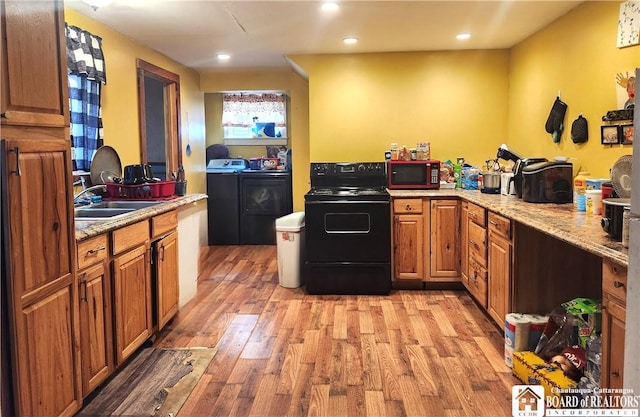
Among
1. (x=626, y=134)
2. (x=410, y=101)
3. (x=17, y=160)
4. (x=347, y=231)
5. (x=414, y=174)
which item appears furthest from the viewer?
(x=410, y=101)

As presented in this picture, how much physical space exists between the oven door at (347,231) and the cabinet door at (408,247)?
0.14 metres

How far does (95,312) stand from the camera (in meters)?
2.40

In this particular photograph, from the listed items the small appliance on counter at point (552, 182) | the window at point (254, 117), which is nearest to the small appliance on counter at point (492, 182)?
the small appliance on counter at point (552, 182)

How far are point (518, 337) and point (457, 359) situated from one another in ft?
1.23

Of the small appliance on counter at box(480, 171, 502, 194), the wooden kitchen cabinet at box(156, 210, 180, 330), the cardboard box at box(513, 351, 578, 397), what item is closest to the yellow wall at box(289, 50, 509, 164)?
the small appliance on counter at box(480, 171, 502, 194)

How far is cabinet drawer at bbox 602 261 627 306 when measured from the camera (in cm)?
172

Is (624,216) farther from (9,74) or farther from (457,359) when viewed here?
(9,74)

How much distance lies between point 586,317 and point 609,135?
1.33m

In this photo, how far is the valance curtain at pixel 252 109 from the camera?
7.18 m

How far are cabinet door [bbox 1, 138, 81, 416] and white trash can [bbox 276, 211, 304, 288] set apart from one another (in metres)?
2.44

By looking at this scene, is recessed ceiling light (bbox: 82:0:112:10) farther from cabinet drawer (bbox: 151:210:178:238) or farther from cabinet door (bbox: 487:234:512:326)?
cabinet door (bbox: 487:234:512:326)

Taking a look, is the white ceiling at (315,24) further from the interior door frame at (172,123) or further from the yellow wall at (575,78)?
the interior door frame at (172,123)

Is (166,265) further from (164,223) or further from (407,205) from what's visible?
(407,205)

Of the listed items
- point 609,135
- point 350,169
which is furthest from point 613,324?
point 350,169
